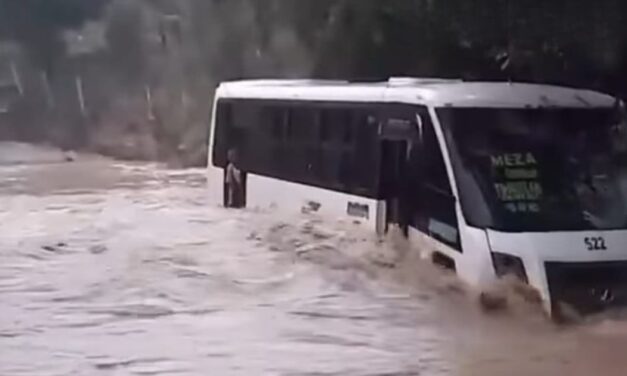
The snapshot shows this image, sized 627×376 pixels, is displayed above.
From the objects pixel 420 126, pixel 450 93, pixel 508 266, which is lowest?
pixel 508 266

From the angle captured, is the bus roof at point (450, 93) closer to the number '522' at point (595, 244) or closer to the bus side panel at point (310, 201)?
the bus side panel at point (310, 201)

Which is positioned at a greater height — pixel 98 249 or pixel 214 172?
pixel 214 172

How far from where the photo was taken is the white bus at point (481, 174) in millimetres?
4984

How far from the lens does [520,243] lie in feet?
16.3

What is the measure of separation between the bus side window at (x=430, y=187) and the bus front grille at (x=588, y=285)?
17.9 inches

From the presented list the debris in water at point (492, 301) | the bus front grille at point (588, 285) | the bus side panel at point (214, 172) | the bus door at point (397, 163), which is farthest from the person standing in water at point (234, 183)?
the bus front grille at point (588, 285)

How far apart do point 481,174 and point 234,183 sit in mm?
1242

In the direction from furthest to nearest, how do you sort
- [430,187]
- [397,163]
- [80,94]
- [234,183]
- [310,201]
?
1. [234,183]
2. [80,94]
3. [310,201]
4. [397,163]
5. [430,187]

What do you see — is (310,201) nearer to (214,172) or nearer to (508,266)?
(214,172)

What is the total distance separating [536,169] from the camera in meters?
5.21

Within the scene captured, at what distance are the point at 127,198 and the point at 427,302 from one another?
1475 millimetres

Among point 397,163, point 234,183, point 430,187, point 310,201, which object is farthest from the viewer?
point 234,183

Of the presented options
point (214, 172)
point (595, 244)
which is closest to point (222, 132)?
point (214, 172)

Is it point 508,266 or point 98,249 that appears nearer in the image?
point 508,266
